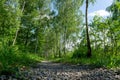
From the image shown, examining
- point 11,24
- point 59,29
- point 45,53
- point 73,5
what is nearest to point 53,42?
point 45,53

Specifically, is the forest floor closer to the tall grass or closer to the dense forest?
the tall grass

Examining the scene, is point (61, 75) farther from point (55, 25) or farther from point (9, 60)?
point (55, 25)

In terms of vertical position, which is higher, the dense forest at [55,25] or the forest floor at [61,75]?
the dense forest at [55,25]

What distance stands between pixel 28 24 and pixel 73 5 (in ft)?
40.8

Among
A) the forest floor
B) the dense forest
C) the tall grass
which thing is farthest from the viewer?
the dense forest

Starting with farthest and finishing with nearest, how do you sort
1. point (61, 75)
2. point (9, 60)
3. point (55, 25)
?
1. point (55, 25)
2. point (9, 60)
3. point (61, 75)

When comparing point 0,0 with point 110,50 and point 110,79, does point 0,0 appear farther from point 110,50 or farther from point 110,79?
point 110,79

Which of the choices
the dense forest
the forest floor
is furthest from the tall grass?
the dense forest

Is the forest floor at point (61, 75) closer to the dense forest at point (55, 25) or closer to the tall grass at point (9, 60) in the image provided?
the tall grass at point (9, 60)

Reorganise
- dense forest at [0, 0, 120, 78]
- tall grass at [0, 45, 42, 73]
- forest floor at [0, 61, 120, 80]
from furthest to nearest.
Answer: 1. dense forest at [0, 0, 120, 78]
2. tall grass at [0, 45, 42, 73]
3. forest floor at [0, 61, 120, 80]

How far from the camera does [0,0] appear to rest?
36.9 metres

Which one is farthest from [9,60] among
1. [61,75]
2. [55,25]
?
[55,25]

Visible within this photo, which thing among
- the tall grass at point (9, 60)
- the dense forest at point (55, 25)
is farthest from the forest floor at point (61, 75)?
the dense forest at point (55, 25)

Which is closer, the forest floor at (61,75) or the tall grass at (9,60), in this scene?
the forest floor at (61,75)
